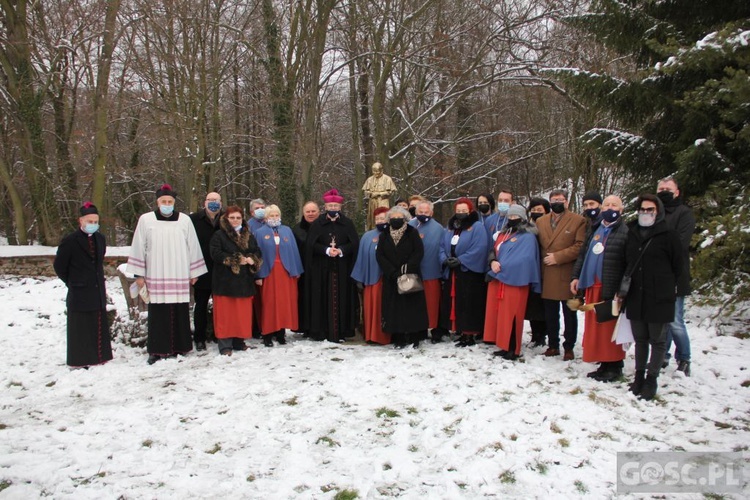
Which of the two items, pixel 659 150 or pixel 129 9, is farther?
pixel 129 9

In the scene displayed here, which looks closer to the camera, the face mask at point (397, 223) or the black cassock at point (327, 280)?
the face mask at point (397, 223)

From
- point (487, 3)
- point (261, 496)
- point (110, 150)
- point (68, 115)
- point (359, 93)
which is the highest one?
point (487, 3)

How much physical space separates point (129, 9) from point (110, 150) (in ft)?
16.2

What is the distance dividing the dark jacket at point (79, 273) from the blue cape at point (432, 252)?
3.86 m

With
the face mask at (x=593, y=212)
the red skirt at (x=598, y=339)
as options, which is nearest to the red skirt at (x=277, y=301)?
the red skirt at (x=598, y=339)

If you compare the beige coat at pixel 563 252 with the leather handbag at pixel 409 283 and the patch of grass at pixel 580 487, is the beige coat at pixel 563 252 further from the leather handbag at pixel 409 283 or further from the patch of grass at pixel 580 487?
the patch of grass at pixel 580 487

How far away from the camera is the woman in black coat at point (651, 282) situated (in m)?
4.66

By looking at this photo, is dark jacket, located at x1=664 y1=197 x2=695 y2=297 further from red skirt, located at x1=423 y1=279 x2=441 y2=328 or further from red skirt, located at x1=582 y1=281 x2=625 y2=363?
red skirt, located at x1=423 y1=279 x2=441 y2=328

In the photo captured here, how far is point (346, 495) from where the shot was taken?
3.38 metres

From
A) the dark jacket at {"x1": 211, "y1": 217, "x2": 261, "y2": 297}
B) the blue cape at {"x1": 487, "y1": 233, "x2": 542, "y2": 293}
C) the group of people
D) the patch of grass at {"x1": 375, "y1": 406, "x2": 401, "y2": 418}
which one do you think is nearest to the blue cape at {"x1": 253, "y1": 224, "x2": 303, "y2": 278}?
the group of people

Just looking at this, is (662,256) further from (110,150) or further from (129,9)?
(110,150)

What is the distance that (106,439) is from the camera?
13.7 feet

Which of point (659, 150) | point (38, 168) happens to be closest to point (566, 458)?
point (659, 150)

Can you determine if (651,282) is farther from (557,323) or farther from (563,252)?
(557,323)
